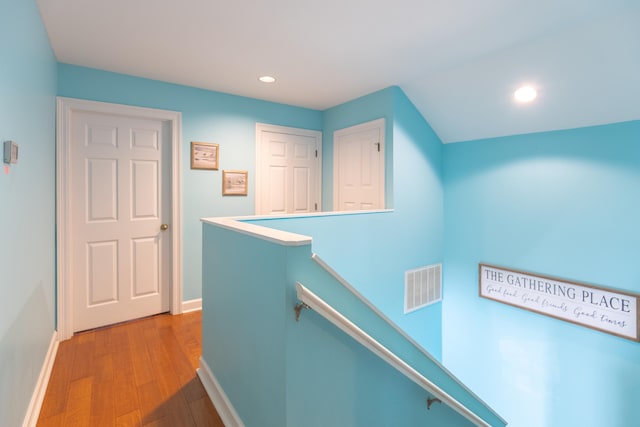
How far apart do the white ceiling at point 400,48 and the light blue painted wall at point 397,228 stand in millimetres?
383

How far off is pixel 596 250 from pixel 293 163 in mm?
3111

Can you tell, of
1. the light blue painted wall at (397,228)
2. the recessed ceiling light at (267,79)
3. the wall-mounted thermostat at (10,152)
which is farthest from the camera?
the recessed ceiling light at (267,79)

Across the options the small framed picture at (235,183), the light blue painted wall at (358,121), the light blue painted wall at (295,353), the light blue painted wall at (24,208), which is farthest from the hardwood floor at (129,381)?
the light blue painted wall at (358,121)

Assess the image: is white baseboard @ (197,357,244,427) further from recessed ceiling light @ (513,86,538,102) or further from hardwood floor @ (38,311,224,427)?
recessed ceiling light @ (513,86,538,102)

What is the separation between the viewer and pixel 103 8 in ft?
6.26

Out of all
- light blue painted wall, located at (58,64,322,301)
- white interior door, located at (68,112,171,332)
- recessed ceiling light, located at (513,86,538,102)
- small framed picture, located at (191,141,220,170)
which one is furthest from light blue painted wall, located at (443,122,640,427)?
white interior door, located at (68,112,171,332)

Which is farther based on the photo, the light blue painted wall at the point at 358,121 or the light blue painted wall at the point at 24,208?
the light blue painted wall at the point at 358,121

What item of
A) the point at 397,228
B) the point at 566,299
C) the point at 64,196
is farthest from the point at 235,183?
the point at 566,299

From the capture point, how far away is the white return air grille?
339cm

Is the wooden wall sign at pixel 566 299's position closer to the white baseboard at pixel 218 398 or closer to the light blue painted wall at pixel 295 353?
the light blue painted wall at pixel 295 353

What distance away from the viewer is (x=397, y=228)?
327 cm

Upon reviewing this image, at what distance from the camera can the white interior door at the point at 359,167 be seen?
11.1 ft

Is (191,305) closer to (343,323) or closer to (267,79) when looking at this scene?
(267,79)

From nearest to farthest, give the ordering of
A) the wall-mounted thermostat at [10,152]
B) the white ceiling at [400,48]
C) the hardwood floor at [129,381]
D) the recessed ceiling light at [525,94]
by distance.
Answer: the wall-mounted thermostat at [10,152], the hardwood floor at [129,381], the white ceiling at [400,48], the recessed ceiling light at [525,94]
